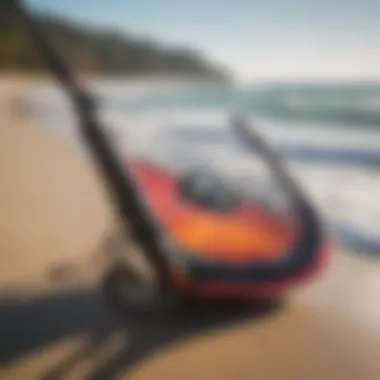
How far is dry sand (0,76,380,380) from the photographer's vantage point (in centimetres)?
104

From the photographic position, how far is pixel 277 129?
106cm

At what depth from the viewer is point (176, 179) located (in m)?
1.08

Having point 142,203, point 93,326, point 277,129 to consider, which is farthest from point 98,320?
point 277,129

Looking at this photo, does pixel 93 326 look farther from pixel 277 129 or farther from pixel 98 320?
pixel 277 129

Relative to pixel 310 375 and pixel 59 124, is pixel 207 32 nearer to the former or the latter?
pixel 59 124

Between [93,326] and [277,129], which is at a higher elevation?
[277,129]

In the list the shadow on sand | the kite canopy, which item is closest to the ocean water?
the kite canopy

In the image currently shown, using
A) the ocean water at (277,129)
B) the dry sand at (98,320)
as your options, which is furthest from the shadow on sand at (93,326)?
the ocean water at (277,129)

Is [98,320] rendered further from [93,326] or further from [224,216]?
[224,216]

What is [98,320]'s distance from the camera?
3.54ft

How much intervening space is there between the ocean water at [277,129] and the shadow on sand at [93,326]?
0.19 meters

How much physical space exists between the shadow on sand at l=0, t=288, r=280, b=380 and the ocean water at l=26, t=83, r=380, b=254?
194 mm

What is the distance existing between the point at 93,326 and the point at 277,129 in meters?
0.42

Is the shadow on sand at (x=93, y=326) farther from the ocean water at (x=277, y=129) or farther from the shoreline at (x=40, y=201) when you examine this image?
the ocean water at (x=277, y=129)
